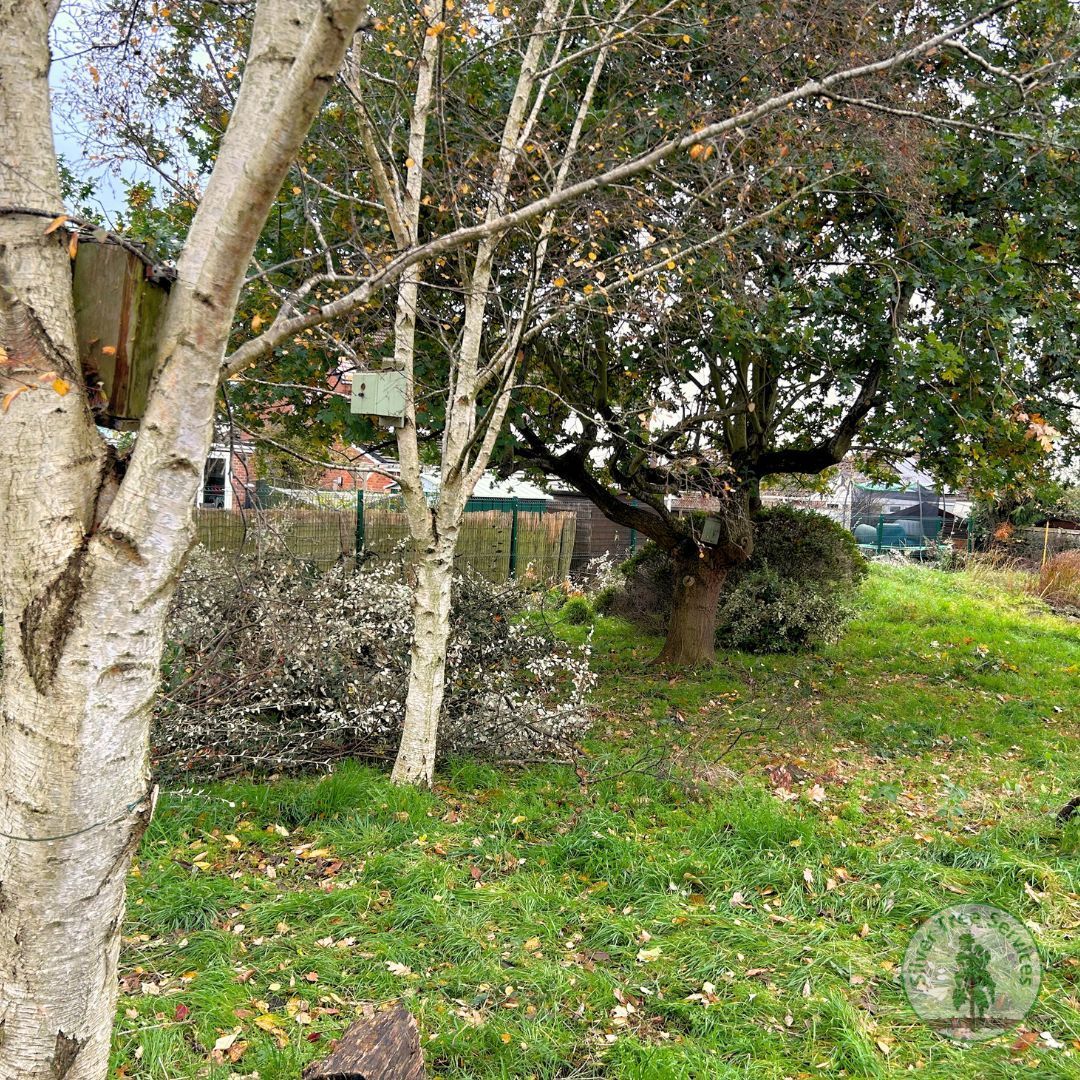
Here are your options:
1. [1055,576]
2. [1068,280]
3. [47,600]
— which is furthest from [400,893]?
[1055,576]

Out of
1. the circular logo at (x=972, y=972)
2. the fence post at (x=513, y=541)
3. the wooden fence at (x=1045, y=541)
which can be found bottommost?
the circular logo at (x=972, y=972)

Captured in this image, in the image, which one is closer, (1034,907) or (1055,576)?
(1034,907)

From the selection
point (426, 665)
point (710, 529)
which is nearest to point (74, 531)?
point (426, 665)

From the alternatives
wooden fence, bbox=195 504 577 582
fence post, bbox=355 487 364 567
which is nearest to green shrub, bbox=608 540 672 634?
wooden fence, bbox=195 504 577 582

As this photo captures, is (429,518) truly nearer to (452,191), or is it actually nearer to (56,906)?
(452,191)

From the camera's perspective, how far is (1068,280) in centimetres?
698

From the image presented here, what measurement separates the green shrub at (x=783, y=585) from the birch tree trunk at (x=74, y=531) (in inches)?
363

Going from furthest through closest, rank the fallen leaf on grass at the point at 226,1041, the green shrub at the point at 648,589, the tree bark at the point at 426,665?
the green shrub at the point at 648,589, the tree bark at the point at 426,665, the fallen leaf on grass at the point at 226,1041

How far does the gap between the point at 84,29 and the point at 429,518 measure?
9.44 ft

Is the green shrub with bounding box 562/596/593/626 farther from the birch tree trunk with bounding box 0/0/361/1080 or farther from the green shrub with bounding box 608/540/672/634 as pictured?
the birch tree trunk with bounding box 0/0/361/1080

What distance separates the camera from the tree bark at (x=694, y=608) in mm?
9188

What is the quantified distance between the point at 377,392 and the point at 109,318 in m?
2.72

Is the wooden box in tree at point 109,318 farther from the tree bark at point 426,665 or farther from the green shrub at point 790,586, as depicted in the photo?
the green shrub at point 790,586

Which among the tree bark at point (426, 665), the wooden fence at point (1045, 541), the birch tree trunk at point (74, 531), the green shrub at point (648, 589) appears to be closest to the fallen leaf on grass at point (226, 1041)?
the birch tree trunk at point (74, 531)
